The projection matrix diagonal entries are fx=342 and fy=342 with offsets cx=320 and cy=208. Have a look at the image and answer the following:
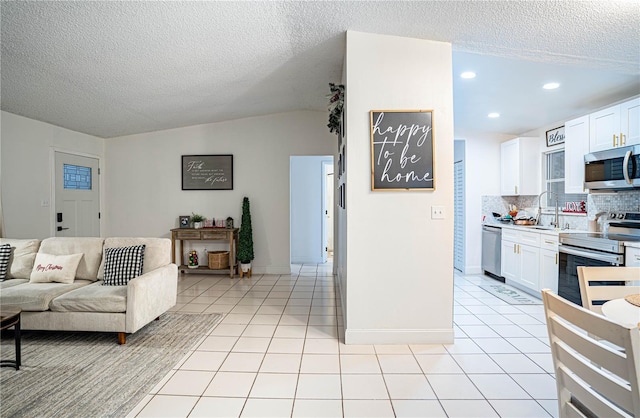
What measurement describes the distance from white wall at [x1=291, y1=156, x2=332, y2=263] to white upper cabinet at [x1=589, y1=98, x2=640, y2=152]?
4.14 metres

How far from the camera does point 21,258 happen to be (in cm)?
342

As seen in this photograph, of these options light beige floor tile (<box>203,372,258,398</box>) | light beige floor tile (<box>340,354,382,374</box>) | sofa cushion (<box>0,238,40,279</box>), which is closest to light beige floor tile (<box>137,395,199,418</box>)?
light beige floor tile (<box>203,372,258,398</box>)

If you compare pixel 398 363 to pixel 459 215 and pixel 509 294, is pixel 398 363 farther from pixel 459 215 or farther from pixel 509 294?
pixel 459 215

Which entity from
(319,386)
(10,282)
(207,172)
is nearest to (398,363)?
(319,386)

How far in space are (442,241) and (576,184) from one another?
2286 mm

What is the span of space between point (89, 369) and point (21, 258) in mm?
1792

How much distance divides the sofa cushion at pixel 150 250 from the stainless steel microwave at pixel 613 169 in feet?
14.9

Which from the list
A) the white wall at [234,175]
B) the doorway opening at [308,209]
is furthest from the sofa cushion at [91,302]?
the doorway opening at [308,209]

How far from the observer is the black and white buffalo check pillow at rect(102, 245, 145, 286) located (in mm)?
3191

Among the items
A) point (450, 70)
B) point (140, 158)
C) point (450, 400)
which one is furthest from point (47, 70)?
point (450, 400)

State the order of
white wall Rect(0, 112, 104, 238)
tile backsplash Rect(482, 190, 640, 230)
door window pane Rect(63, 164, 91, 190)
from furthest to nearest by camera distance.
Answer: door window pane Rect(63, 164, 91, 190) → white wall Rect(0, 112, 104, 238) → tile backsplash Rect(482, 190, 640, 230)

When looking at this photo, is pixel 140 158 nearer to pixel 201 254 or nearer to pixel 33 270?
pixel 201 254

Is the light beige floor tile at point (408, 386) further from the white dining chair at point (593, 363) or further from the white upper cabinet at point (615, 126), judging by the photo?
the white upper cabinet at point (615, 126)

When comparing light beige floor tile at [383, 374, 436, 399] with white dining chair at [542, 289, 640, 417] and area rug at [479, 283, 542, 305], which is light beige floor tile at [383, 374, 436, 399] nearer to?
white dining chair at [542, 289, 640, 417]
